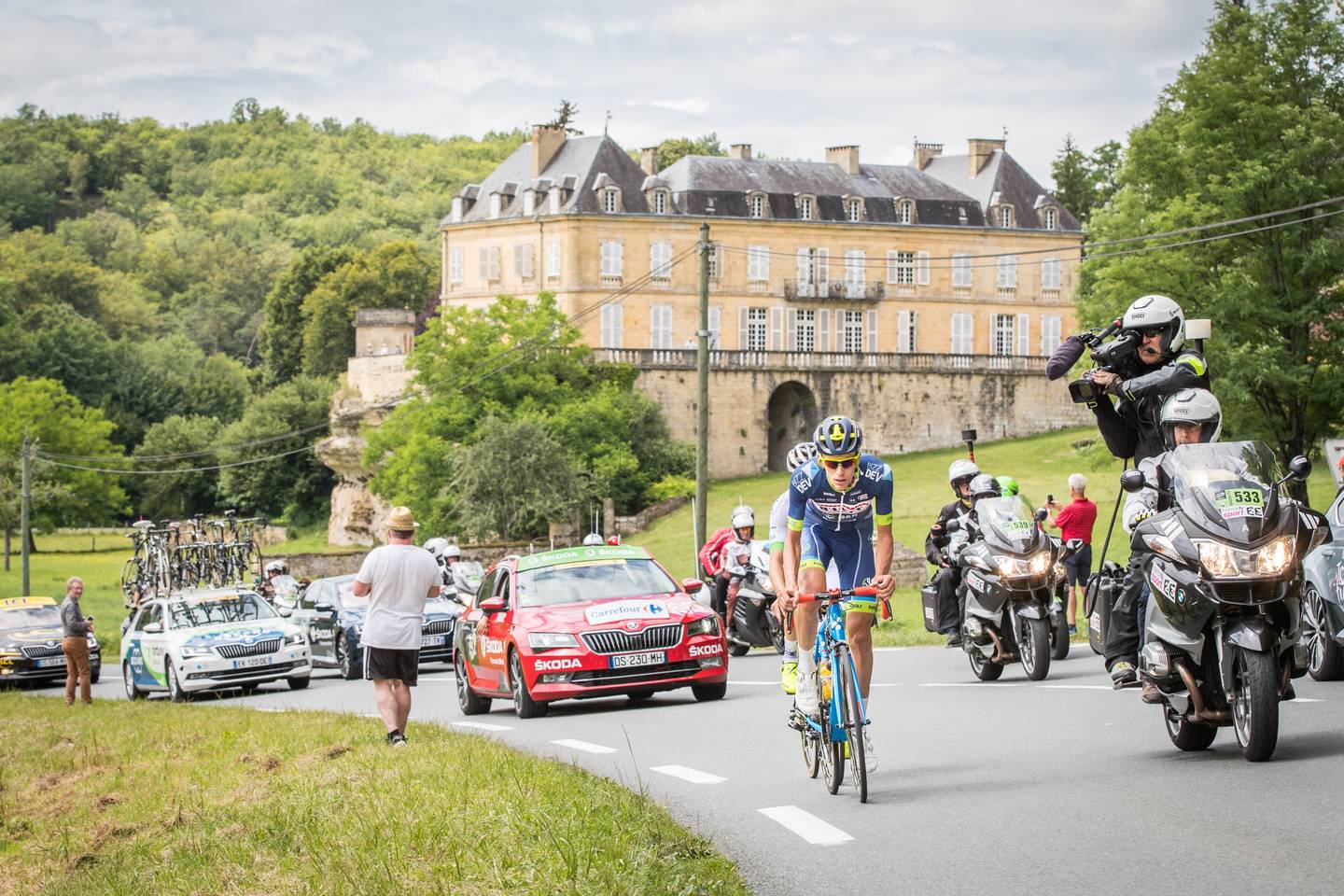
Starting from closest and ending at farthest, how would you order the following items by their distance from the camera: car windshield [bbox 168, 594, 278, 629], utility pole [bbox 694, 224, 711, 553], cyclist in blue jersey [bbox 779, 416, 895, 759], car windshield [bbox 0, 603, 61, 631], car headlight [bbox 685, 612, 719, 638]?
cyclist in blue jersey [bbox 779, 416, 895, 759] → car headlight [bbox 685, 612, 719, 638] → car windshield [bbox 168, 594, 278, 629] → car windshield [bbox 0, 603, 61, 631] → utility pole [bbox 694, 224, 711, 553]

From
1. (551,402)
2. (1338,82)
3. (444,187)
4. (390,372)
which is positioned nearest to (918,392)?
(551,402)

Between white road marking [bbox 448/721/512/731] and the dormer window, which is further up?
the dormer window

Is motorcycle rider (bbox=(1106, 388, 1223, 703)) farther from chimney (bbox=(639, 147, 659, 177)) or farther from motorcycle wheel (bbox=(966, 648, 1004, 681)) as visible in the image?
chimney (bbox=(639, 147, 659, 177))

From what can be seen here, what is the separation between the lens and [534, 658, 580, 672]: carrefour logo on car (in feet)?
58.2

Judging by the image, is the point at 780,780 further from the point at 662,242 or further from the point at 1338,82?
the point at 662,242

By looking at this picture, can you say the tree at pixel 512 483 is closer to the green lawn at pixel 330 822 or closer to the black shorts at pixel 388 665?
the green lawn at pixel 330 822

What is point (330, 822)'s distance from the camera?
10.4 m

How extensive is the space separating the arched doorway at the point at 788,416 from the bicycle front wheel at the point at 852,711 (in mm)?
81321

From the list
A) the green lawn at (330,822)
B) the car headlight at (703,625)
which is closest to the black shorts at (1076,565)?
the car headlight at (703,625)

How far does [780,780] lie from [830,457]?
2201 millimetres

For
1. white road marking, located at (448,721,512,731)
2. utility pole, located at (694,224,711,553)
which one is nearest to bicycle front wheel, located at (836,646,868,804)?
white road marking, located at (448,721,512,731)

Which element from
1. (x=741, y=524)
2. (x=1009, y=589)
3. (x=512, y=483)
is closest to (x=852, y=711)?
(x=1009, y=589)

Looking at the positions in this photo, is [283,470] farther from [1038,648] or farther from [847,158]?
[1038,648]

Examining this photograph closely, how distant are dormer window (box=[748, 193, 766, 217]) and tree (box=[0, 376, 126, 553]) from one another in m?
38.2
